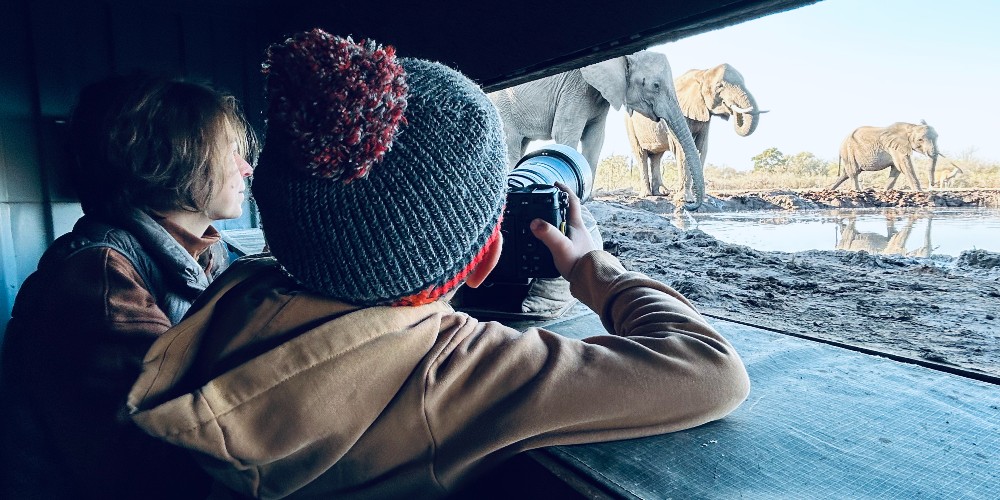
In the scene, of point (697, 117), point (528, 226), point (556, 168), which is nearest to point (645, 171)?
point (697, 117)

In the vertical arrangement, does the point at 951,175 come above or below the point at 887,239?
above

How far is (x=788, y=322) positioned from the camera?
1768 millimetres

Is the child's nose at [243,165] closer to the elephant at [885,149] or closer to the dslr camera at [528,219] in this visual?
the dslr camera at [528,219]

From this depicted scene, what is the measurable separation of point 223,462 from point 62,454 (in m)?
0.52

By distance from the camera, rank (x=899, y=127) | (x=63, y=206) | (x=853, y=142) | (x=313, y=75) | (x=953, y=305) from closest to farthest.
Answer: (x=313, y=75)
(x=953, y=305)
(x=63, y=206)
(x=899, y=127)
(x=853, y=142)

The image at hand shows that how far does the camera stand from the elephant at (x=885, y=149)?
2.52 m

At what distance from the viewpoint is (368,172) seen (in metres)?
0.50

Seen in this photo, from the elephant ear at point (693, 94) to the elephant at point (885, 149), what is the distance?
7.80ft

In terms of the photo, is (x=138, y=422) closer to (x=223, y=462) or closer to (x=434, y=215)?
(x=223, y=462)

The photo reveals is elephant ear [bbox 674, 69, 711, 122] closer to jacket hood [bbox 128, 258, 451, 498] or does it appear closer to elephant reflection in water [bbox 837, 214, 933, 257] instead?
elephant reflection in water [bbox 837, 214, 933, 257]

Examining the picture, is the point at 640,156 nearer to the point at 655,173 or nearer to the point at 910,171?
the point at 655,173

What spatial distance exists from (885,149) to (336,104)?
10.4 feet

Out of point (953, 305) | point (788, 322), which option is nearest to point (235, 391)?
point (788, 322)

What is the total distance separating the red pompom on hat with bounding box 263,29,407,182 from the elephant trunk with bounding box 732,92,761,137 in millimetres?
4751
